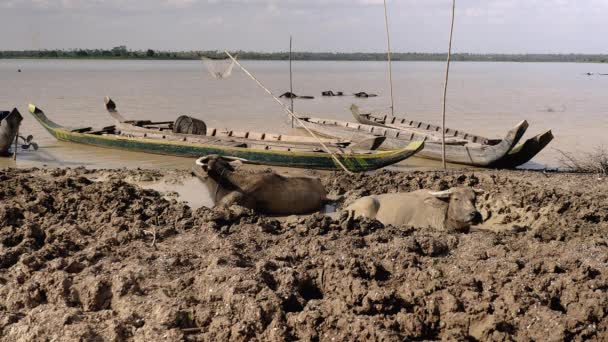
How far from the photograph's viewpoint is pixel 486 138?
12.8m

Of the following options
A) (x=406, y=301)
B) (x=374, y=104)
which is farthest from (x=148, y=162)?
(x=374, y=104)

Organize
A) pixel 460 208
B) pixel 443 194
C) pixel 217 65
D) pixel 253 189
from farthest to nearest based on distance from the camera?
1. pixel 217 65
2. pixel 253 189
3. pixel 443 194
4. pixel 460 208

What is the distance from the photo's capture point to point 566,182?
9320 mm

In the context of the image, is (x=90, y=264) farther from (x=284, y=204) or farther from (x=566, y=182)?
(x=566, y=182)

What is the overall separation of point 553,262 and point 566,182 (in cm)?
497

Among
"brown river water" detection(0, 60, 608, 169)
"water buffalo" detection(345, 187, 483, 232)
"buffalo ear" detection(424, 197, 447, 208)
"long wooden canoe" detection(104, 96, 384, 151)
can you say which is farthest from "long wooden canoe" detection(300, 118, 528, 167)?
"buffalo ear" detection(424, 197, 447, 208)

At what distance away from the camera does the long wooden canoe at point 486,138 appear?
1049 cm

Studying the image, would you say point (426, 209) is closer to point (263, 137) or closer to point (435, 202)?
point (435, 202)

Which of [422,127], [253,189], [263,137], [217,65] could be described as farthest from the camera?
[422,127]

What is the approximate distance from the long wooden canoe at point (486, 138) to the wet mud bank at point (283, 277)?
146 inches

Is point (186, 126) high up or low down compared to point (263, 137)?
up

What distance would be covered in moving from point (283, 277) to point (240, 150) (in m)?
6.28

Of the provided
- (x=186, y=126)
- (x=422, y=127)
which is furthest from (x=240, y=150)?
(x=422, y=127)

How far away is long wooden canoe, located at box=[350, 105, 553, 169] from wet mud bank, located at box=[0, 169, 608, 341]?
12.1ft
